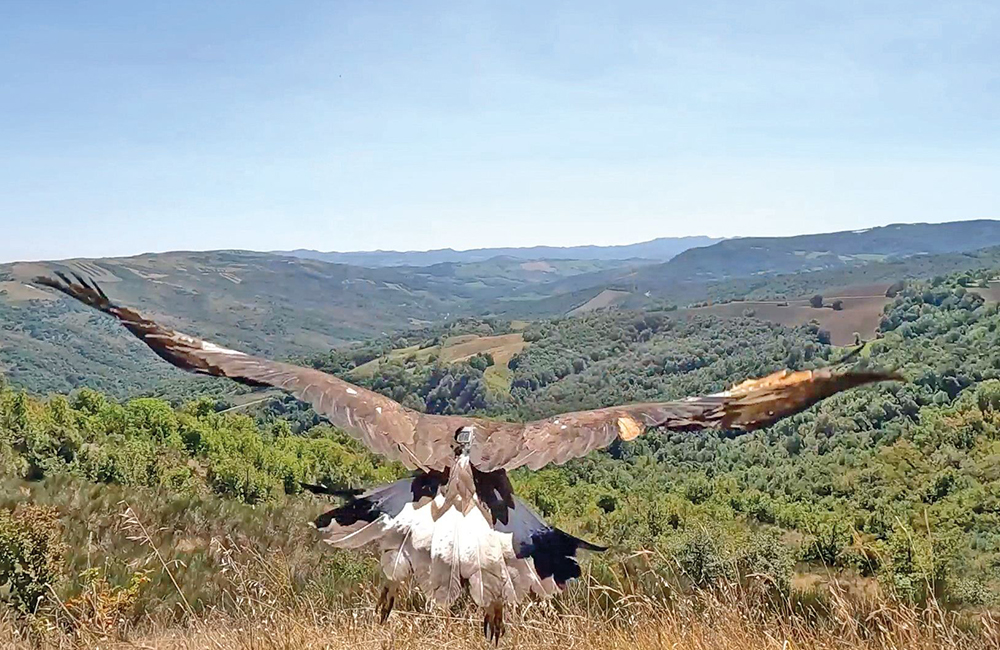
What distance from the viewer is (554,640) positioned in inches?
136

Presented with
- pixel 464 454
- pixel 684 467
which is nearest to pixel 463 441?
pixel 464 454

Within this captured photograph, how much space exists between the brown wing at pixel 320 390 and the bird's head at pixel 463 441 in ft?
0.14

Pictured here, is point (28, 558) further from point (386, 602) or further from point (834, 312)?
point (834, 312)

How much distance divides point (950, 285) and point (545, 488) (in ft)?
257

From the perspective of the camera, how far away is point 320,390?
440 centimetres

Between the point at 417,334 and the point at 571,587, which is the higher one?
the point at 571,587

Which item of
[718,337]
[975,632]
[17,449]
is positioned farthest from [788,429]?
[975,632]

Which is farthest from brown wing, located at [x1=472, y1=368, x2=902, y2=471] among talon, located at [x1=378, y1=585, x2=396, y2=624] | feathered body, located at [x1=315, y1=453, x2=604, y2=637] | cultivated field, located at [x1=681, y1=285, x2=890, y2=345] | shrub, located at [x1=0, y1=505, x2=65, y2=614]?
cultivated field, located at [x1=681, y1=285, x2=890, y2=345]

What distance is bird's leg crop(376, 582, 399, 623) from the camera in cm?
367

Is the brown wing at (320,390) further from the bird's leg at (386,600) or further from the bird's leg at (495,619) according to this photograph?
the bird's leg at (495,619)

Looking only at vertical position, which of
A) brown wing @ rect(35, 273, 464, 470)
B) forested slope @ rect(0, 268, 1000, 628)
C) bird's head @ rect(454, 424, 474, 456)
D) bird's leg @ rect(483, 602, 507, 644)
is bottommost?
forested slope @ rect(0, 268, 1000, 628)

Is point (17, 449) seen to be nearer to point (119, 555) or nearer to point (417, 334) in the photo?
point (119, 555)

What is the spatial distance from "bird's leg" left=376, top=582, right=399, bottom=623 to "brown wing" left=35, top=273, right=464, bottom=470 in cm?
61

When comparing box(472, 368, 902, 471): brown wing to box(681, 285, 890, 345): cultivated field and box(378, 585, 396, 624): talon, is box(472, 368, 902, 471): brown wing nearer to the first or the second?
box(378, 585, 396, 624): talon
